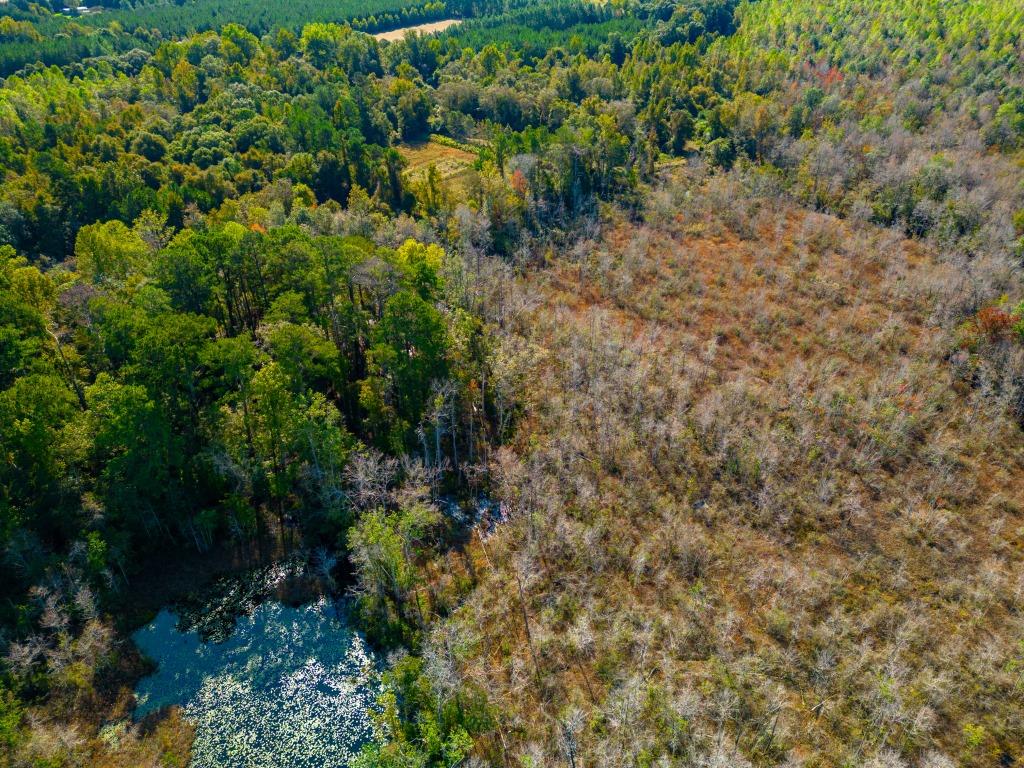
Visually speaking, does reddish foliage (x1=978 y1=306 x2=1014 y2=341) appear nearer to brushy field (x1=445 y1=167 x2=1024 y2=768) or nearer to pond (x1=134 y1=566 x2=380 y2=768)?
brushy field (x1=445 y1=167 x2=1024 y2=768)

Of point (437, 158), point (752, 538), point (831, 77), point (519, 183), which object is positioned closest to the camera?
point (752, 538)

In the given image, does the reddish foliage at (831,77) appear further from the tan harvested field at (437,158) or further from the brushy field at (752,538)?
the tan harvested field at (437,158)

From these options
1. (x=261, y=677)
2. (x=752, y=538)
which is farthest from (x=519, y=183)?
(x=261, y=677)

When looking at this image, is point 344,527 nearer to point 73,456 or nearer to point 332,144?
point 73,456

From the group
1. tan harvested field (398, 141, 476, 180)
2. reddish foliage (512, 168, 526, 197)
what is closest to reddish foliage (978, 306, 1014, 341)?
reddish foliage (512, 168, 526, 197)

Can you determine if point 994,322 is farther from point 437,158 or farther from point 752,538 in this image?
point 437,158
